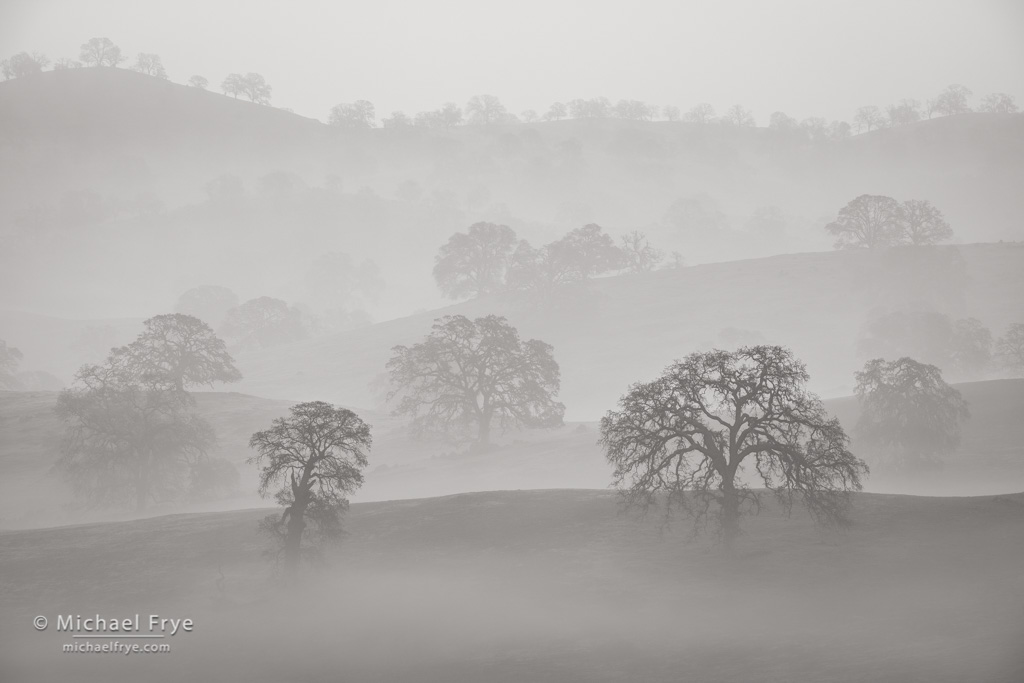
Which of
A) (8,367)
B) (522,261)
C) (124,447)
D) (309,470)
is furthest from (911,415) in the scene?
(8,367)

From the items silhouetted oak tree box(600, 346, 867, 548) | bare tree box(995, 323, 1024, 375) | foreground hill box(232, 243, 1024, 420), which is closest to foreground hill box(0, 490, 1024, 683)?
silhouetted oak tree box(600, 346, 867, 548)

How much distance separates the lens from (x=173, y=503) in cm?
6184

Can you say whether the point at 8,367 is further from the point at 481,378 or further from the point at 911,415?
the point at 911,415

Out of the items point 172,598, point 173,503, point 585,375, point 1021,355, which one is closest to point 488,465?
point 173,503

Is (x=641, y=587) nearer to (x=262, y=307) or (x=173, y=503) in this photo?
(x=173, y=503)

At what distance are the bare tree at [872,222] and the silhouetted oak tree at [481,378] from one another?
3173 inches

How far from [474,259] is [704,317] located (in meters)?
47.0

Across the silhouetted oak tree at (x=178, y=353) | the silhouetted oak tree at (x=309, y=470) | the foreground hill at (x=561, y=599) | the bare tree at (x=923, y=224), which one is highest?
Answer: the bare tree at (x=923, y=224)

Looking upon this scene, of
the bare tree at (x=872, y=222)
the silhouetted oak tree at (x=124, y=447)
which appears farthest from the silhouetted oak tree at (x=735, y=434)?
the bare tree at (x=872, y=222)

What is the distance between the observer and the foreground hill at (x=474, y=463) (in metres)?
53.0

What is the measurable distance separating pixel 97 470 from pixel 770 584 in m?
53.2

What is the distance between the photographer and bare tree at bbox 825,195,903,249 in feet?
425

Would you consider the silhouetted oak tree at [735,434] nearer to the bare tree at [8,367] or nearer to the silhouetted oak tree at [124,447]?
the silhouetted oak tree at [124,447]

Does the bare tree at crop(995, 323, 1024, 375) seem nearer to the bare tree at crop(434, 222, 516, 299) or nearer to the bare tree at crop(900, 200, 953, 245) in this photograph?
→ the bare tree at crop(900, 200, 953, 245)
